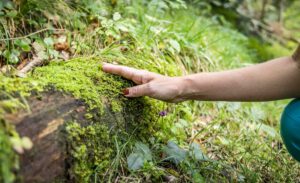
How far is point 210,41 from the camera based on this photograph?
144 inches

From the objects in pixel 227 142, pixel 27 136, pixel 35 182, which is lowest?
pixel 227 142

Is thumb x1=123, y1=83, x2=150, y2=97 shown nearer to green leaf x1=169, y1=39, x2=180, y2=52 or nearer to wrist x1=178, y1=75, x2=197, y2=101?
wrist x1=178, y1=75, x2=197, y2=101

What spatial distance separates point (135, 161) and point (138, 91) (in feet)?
1.15

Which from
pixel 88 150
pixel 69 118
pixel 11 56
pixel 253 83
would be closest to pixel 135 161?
pixel 88 150

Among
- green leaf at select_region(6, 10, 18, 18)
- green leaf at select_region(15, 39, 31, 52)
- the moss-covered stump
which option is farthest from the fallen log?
green leaf at select_region(6, 10, 18, 18)

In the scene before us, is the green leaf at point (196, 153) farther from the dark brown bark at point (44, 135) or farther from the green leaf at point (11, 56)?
the green leaf at point (11, 56)

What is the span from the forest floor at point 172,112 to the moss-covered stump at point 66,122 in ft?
0.24

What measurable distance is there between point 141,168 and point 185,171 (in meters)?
0.26

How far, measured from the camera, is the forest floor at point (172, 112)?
1894mm

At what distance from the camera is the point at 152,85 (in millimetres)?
1844

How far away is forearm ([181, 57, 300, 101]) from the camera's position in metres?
1.73

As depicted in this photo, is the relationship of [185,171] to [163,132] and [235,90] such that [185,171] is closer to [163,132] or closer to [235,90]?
[163,132]

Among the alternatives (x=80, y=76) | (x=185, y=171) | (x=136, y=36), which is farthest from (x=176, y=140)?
(x=136, y=36)

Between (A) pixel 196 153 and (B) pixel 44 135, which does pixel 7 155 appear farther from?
(A) pixel 196 153
